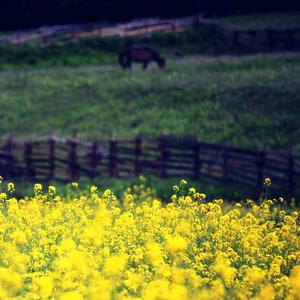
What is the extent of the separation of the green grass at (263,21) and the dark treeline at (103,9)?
1.55 meters

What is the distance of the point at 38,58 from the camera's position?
141ft

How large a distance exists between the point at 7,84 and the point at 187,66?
7.20 metres

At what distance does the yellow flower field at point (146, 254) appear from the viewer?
7.23m

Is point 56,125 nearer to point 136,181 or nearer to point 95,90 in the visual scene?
point 95,90

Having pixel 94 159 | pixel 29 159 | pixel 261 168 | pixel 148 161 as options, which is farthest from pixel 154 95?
pixel 261 168

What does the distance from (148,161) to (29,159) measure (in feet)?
11.4

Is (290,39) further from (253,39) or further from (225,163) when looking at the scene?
(225,163)

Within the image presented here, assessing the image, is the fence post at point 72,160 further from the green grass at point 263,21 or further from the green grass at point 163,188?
the green grass at point 263,21

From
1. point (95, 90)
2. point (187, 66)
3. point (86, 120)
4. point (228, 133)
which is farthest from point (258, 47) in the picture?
point (228, 133)

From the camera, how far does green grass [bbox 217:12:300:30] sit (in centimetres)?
4401

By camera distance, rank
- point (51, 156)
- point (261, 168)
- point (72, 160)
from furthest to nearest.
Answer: point (51, 156), point (72, 160), point (261, 168)

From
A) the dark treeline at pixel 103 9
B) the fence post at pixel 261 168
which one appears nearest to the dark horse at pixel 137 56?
the dark treeline at pixel 103 9

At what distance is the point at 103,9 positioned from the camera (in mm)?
51250

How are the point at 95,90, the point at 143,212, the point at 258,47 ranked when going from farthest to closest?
the point at 258,47 → the point at 95,90 → the point at 143,212
